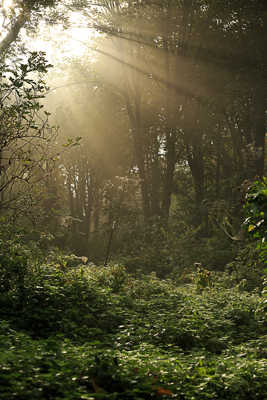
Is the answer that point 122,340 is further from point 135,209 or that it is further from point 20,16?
point 135,209

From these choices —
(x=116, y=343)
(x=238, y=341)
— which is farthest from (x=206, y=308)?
(x=116, y=343)

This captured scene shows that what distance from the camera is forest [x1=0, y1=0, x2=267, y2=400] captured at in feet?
15.0

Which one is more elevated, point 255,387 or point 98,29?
point 98,29

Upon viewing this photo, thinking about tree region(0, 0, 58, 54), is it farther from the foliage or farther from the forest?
the foliage

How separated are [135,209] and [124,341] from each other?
1695 centimetres

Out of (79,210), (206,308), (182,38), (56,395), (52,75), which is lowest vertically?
(56,395)

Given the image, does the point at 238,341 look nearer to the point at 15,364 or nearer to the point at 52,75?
the point at 15,364

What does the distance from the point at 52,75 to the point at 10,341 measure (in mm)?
23929

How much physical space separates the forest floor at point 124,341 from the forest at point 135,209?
0.03 meters

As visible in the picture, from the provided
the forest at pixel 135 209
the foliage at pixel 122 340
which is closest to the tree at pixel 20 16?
the forest at pixel 135 209

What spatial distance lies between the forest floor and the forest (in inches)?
1.0

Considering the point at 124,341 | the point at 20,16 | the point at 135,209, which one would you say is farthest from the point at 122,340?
the point at 135,209

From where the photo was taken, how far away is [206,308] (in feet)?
26.1

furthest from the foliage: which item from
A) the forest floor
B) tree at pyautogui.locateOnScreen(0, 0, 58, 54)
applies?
tree at pyautogui.locateOnScreen(0, 0, 58, 54)
